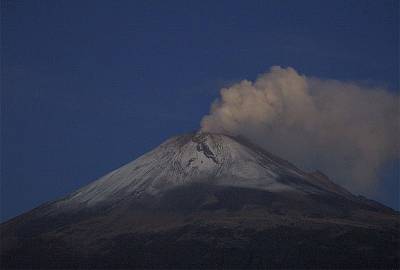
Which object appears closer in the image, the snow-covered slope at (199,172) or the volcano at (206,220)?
the volcano at (206,220)

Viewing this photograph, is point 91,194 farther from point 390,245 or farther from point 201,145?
point 390,245

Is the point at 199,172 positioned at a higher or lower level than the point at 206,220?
higher

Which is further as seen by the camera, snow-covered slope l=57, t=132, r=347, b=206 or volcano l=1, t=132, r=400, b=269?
snow-covered slope l=57, t=132, r=347, b=206

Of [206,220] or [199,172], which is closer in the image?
[206,220]

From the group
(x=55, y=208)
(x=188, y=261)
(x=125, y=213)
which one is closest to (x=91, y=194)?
(x=55, y=208)
